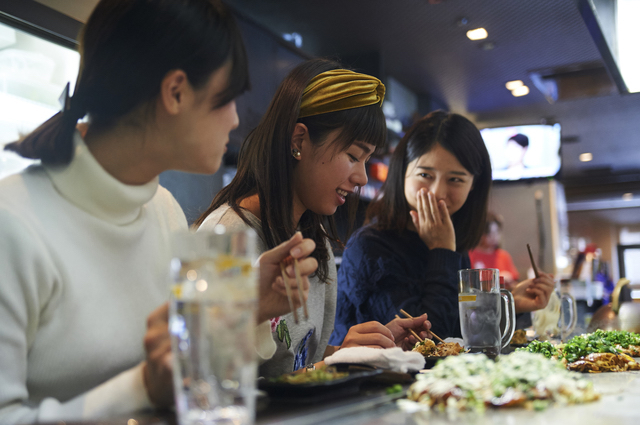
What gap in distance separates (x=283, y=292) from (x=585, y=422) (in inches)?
17.9

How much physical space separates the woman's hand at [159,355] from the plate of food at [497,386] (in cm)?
31

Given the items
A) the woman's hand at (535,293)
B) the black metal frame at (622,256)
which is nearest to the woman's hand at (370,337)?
the woman's hand at (535,293)

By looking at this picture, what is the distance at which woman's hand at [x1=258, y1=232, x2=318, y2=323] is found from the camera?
84 cm

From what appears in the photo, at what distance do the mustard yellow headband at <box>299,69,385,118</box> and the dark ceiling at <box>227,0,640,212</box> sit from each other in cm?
198

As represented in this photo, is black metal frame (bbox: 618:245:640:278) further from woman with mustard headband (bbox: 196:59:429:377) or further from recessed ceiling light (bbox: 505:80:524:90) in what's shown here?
woman with mustard headband (bbox: 196:59:429:377)

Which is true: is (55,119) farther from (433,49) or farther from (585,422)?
(433,49)

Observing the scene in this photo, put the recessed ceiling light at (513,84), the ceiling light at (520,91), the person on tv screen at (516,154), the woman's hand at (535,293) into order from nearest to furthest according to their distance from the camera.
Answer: the woman's hand at (535,293)
the recessed ceiling light at (513,84)
the ceiling light at (520,91)
the person on tv screen at (516,154)

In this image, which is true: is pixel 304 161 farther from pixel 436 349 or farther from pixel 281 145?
pixel 436 349

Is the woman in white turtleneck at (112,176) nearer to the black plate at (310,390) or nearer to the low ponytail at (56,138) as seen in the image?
the low ponytail at (56,138)

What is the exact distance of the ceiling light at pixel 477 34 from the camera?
158 inches

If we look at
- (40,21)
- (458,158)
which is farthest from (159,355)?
(40,21)

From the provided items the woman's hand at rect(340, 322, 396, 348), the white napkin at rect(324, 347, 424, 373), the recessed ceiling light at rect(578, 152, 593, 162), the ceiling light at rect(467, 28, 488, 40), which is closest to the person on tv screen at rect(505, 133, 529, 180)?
the ceiling light at rect(467, 28, 488, 40)

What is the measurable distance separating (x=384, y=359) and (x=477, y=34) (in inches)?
144

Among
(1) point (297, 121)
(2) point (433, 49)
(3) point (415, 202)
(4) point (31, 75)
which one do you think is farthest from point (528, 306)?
(2) point (433, 49)
